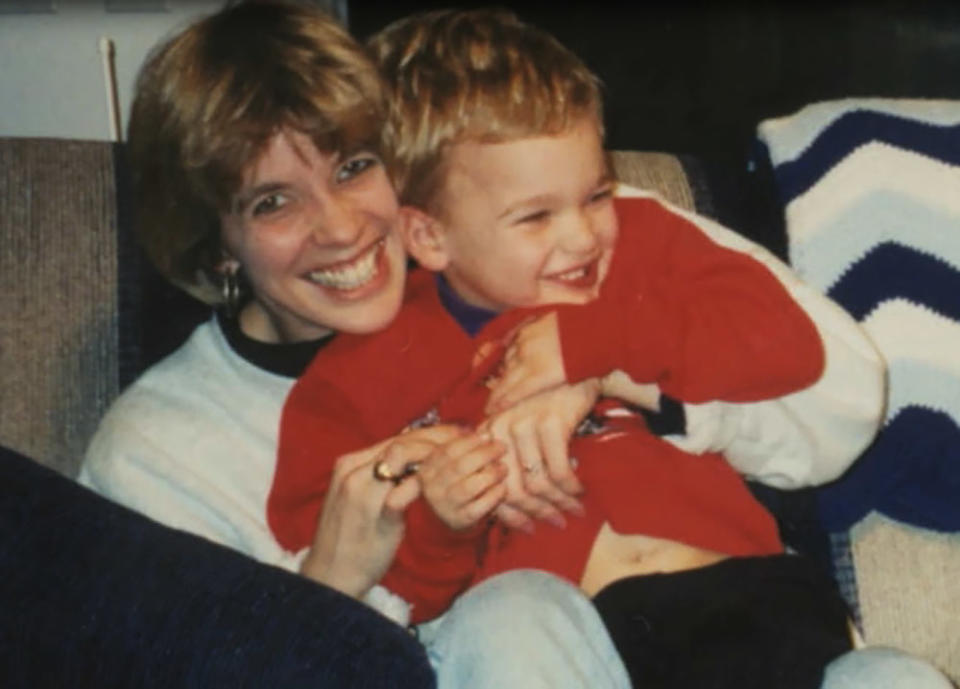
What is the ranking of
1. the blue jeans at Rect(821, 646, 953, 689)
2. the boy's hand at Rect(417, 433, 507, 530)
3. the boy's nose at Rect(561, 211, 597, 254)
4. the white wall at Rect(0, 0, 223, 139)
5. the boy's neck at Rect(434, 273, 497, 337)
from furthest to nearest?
the white wall at Rect(0, 0, 223, 139) → the boy's neck at Rect(434, 273, 497, 337) → the boy's nose at Rect(561, 211, 597, 254) → the boy's hand at Rect(417, 433, 507, 530) → the blue jeans at Rect(821, 646, 953, 689)

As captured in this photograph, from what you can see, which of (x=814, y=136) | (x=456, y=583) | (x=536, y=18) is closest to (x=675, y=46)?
(x=536, y=18)

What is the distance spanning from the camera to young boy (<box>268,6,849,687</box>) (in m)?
1.25

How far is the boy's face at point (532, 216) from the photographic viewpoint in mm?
1308

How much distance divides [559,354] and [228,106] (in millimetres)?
397

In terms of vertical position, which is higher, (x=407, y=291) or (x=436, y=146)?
(x=436, y=146)

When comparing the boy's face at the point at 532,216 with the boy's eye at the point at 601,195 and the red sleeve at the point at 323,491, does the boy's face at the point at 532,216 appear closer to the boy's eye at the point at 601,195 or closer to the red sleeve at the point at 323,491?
the boy's eye at the point at 601,195

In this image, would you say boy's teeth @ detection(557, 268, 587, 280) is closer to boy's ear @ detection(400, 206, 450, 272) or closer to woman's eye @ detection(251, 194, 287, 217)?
boy's ear @ detection(400, 206, 450, 272)

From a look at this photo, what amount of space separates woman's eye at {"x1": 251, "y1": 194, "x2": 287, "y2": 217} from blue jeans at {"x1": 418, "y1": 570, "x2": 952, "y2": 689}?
45 centimetres

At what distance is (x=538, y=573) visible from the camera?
3.71 ft

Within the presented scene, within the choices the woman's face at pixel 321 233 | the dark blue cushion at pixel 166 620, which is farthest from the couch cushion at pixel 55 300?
the dark blue cushion at pixel 166 620

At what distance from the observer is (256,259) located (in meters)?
1.36

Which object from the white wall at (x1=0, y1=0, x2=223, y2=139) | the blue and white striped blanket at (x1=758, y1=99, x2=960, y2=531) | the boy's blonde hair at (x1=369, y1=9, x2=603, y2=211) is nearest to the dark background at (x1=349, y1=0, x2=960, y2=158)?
the white wall at (x1=0, y1=0, x2=223, y2=139)

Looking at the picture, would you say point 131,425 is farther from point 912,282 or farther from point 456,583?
point 912,282

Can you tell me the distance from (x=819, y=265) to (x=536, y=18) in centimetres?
131
